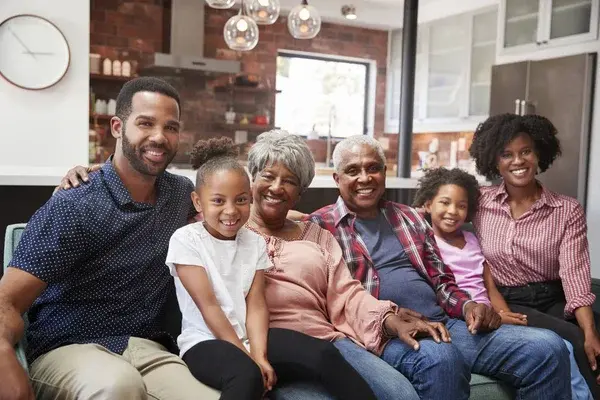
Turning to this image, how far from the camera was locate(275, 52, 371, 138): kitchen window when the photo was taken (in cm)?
730

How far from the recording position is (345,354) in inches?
71.7

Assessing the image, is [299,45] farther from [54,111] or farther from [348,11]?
[54,111]

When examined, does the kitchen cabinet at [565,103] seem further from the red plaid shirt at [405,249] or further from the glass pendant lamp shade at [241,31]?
the red plaid shirt at [405,249]

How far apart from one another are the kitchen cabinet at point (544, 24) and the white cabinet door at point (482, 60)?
73 centimetres

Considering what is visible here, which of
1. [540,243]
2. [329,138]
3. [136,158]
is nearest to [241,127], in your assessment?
[329,138]

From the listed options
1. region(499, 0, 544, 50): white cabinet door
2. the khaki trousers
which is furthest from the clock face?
region(499, 0, 544, 50): white cabinet door

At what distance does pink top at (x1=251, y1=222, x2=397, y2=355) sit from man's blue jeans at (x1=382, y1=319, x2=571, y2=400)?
0.35 ft

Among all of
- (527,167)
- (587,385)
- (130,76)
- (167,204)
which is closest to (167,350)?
(167,204)

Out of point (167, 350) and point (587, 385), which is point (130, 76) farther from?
point (587, 385)

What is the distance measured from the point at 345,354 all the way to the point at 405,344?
0.60 feet

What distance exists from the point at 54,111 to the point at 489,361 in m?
3.88

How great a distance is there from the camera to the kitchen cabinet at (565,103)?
14.7ft

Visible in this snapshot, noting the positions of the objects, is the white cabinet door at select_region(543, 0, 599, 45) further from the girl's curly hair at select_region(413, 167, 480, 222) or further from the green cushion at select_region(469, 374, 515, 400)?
the green cushion at select_region(469, 374, 515, 400)

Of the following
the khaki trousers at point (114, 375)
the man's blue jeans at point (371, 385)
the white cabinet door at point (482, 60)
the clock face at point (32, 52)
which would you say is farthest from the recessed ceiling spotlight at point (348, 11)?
the khaki trousers at point (114, 375)
